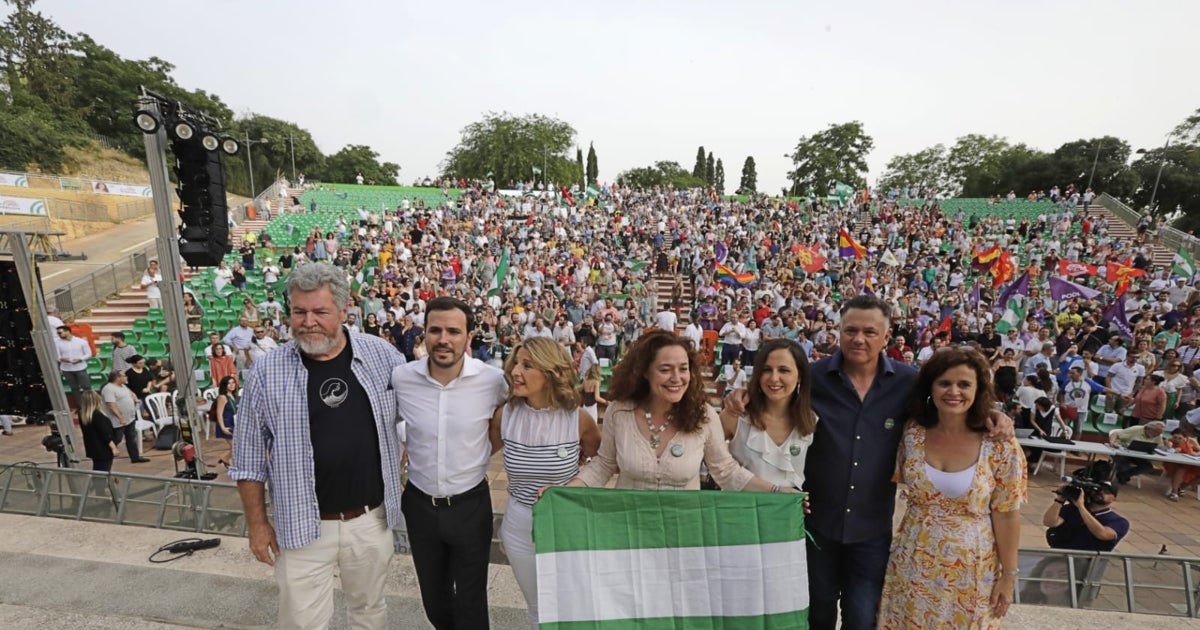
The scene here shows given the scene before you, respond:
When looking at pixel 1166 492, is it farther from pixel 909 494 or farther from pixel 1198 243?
pixel 1198 243

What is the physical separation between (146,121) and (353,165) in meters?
68.8

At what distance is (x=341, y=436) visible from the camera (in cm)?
225

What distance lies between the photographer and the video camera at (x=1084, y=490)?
138 inches

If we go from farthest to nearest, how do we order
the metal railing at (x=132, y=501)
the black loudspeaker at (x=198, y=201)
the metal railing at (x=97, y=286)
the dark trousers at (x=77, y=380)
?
the metal railing at (x=97, y=286)
the dark trousers at (x=77, y=380)
the black loudspeaker at (x=198, y=201)
the metal railing at (x=132, y=501)

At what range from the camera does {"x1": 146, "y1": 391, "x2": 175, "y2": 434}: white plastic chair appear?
305 inches

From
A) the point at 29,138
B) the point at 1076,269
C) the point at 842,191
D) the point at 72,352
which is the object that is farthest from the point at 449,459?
the point at 29,138

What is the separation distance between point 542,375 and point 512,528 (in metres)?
0.71

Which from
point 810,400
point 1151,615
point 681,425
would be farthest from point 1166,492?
point 681,425

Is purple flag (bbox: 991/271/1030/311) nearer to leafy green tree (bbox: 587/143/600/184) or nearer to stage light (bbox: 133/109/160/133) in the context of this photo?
stage light (bbox: 133/109/160/133)

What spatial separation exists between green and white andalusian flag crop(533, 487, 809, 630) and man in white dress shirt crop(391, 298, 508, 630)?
470 millimetres

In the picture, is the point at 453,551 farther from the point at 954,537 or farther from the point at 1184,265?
the point at 1184,265

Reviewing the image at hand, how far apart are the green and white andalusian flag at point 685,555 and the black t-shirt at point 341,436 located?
820 mm

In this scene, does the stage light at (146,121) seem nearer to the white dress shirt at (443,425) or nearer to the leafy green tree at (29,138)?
the white dress shirt at (443,425)

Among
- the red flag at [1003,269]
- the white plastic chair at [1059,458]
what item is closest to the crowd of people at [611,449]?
the white plastic chair at [1059,458]
